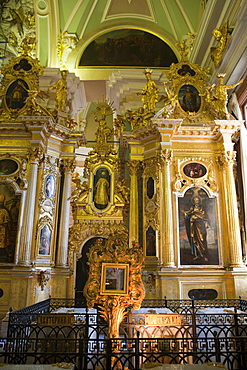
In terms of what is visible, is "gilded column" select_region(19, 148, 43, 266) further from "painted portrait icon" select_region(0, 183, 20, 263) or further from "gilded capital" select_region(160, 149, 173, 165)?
"gilded capital" select_region(160, 149, 173, 165)

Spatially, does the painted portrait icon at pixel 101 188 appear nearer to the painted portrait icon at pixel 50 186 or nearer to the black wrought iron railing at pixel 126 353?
the painted portrait icon at pixel 50 186

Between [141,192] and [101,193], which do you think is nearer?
[141,192]

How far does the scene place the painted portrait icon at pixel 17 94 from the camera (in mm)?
13055

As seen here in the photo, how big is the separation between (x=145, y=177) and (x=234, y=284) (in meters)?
4.65

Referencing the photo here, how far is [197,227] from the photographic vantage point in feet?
38.3

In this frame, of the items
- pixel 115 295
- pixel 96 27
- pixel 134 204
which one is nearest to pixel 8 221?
pixel 134 204

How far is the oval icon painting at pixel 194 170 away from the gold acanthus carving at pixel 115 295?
617 cm

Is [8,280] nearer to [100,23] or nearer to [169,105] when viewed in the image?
[169,105]

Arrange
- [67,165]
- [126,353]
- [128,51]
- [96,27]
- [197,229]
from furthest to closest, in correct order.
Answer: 1. [96,27]
2. [128,51]
3. [67,165]
4. [197,229]
5. [126,353]

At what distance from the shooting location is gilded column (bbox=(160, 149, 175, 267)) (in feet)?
36.6

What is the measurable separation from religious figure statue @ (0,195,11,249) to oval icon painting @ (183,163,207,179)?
6330 millimetres

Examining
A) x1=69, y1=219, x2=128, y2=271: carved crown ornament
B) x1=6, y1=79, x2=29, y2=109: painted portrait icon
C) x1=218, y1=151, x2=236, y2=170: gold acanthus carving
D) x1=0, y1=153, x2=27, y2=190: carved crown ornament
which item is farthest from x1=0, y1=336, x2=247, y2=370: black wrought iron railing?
x1=6, y1=79, x2=29, y2=109: painted portrait icon

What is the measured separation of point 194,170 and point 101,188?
11.8 ft

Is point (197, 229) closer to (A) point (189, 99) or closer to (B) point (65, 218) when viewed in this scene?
(B) point (65, 218)
